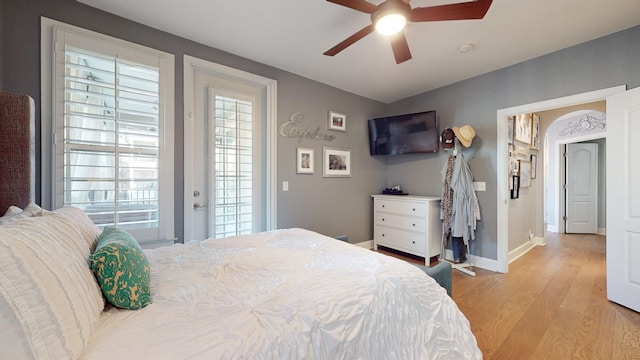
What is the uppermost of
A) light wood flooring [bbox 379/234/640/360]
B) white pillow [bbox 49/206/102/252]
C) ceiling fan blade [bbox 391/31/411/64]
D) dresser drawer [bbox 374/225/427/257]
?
ceiling fan blade [bbox 391/31/411/64]

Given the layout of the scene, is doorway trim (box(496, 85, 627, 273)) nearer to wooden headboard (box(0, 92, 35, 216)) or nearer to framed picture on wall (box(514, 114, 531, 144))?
framed picture on wall (box(514, 114, 531, 144))

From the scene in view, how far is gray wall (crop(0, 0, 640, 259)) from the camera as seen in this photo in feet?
5.89

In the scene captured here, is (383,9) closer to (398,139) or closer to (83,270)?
(83,270)

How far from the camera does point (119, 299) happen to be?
0.88 m

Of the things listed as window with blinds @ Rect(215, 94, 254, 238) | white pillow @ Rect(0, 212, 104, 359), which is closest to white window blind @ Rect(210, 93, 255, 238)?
window with blinds @ Rect(215, 94, 254, 238)

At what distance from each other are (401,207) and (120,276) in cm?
325

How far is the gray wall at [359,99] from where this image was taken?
1.80 m

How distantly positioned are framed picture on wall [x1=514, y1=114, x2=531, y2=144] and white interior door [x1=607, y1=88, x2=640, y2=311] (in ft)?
4.61

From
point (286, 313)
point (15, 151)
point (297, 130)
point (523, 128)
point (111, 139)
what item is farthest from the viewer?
point (523, 128)

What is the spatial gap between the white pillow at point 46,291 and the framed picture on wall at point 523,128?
4696 mm

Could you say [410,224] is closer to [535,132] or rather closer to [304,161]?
[304,161]

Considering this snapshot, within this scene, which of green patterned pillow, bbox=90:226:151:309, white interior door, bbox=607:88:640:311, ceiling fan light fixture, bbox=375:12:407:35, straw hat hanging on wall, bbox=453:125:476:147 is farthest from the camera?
straw hat hanging on wall, bbox=453:125:476:147

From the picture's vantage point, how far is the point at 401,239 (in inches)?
140

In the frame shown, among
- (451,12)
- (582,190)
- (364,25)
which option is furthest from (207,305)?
(582,190)
